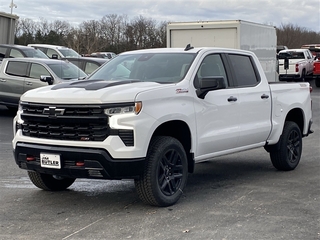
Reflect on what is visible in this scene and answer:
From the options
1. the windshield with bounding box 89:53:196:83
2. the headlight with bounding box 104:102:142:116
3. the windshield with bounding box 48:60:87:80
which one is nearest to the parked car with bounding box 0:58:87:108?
the windshield with bounding box 48:60:87:80

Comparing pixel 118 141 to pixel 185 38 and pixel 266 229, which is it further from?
pixel 185 38

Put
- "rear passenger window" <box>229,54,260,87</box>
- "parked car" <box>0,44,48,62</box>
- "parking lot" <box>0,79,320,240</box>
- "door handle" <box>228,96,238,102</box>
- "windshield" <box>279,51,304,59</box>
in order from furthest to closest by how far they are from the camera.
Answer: "windshield" <box>279,51,304,59</box> < "parked car" <box>0,44,48,62</box> < "rear passenger window" <box>229,54,260,87</box> < "door handle" <box>228,96,238,102</box> < "parking lot" <box>0,79,320,240</box>

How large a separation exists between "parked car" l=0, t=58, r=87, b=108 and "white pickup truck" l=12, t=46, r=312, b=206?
7810 millimetres

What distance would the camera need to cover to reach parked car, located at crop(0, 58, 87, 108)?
1536 cm

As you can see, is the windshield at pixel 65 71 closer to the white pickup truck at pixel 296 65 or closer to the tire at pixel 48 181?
the tire at pixel 48 181

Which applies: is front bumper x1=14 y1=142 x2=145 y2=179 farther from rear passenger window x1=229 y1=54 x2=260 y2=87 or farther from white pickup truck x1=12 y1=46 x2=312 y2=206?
rear passenger window x1=229 y1=54 x2=260 y2=87

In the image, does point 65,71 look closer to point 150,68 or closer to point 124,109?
point 150,68

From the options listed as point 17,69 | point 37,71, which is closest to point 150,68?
point 37,71

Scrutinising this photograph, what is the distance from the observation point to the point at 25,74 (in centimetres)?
1568

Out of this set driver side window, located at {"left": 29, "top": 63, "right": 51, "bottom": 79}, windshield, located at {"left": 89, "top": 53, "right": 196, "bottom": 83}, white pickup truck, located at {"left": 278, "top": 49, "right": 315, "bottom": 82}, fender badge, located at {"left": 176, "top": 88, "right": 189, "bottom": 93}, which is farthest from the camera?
white pickup truck, located at {"left": 278, "top": 49, "right": 315, "bottom": 82}

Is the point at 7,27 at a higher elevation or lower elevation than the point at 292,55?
higher

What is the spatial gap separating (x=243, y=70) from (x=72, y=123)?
301cm

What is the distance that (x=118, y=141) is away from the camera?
5812 mm

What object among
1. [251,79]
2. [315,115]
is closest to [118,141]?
[251,79]
